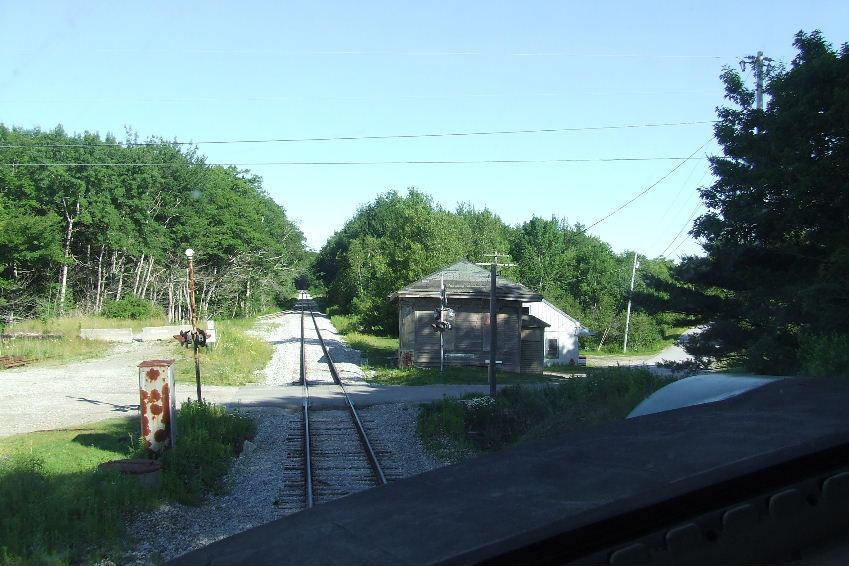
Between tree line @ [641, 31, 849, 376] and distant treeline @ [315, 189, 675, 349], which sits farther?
distant treeline @ [315, 189, 675, 349]

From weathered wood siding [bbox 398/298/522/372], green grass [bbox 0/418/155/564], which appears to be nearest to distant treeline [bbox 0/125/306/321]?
weathered wood siding [bbox 398/298/522/372]

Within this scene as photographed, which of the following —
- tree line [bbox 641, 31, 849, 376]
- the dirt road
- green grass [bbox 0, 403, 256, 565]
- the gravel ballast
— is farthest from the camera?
the dirt road

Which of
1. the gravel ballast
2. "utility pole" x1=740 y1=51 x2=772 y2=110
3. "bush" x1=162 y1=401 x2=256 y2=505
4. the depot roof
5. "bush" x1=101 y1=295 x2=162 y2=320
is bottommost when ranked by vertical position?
the gravel ballast

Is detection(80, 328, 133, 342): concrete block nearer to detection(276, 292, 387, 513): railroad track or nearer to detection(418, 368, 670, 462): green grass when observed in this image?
detection(276, 292, 387, 513): railroad track

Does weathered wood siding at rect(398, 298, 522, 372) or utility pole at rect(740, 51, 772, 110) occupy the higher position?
utility pole at rect(740, 51, 772, 110)

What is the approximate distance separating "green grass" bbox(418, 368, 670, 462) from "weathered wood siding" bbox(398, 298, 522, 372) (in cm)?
1440

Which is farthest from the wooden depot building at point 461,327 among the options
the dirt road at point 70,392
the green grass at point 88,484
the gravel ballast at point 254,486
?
the green grass at point 88,484

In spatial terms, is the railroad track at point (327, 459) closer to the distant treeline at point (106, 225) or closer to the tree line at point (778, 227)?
the tree line at point (778, 227)

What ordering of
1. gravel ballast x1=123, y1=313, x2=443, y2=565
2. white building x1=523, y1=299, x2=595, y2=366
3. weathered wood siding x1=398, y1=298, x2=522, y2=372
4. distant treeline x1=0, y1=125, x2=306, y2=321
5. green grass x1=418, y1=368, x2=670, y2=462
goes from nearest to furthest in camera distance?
gravel ballast x1=123, y1=313, x2=443, y2=565
green grass x1=418, y1=368, x2=670, y2=462
weathered wood siding x1=398, y1=298, x2=522, y2=372
distant treeline x1=0, y1=125, x2=306, y2=321
white building x1=523, y1=299, x2=595, y2=366

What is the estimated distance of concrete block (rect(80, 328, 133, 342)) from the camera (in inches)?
1582

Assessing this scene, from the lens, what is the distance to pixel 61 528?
7.72m

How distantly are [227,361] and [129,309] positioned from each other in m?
23.2

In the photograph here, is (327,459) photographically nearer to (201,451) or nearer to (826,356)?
(201,451)

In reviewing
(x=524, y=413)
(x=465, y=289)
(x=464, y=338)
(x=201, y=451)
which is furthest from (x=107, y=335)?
(x=201, y=451)
